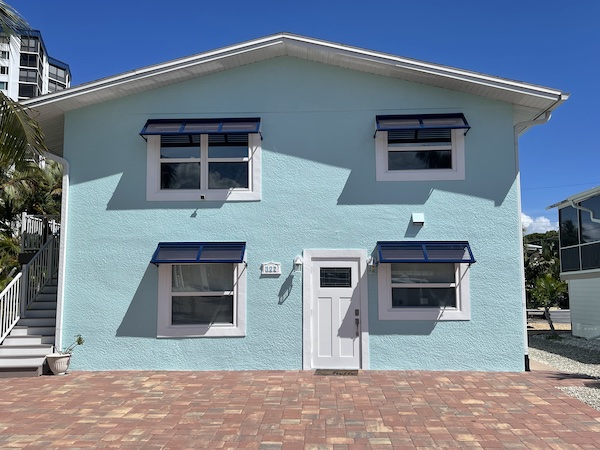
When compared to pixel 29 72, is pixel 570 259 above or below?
below

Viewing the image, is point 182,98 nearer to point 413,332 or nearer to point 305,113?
point 305,113

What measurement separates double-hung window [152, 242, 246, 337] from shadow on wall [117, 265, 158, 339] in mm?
130

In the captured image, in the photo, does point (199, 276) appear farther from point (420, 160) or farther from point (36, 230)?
point (36, 230)

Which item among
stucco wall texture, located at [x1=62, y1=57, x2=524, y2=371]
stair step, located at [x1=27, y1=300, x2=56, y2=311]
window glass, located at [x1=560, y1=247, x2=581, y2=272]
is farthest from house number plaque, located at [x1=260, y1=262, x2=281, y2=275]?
window glass, located at [x1=560, y1=247, x2=581, y2=272]

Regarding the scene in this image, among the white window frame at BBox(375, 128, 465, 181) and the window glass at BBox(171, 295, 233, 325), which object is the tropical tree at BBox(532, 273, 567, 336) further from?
the window glass at BBox(171, 295, 233, 325)

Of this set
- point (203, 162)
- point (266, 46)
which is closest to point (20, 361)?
point (203, 162)

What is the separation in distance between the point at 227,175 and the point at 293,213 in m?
1.62

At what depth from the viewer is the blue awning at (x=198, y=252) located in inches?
395

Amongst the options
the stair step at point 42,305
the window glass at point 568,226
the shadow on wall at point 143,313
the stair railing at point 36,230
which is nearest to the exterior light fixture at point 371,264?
the shadow on wall at point 143,313

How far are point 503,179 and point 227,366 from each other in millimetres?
6753

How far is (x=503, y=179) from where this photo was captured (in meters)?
10.3

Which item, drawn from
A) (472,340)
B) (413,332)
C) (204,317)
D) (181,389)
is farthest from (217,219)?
(472,340)

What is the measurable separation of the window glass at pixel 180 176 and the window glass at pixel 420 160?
13.4 ft

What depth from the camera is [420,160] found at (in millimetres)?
10539
